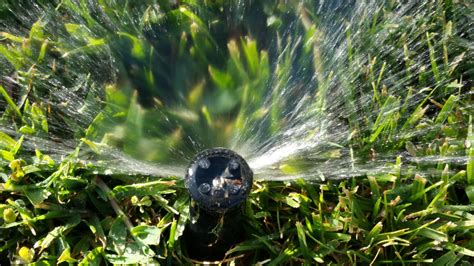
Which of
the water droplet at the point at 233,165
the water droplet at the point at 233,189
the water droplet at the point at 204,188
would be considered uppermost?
the water droplet at the point at 233,165

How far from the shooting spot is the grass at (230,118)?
189cm

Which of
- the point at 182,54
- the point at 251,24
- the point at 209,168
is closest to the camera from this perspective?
→ the point at 209,168

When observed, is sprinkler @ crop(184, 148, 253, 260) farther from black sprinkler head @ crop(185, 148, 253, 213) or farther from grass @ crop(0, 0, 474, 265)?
grass @ crop(0, 0, 474, 265)

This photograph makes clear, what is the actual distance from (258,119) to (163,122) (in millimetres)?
286

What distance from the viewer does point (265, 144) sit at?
2.05 m

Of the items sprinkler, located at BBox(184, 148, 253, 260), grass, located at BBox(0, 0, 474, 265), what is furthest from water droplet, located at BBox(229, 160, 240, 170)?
grass, located at BBox(0, 0, 474, 265)

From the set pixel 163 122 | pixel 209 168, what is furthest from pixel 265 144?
pixel 209 168

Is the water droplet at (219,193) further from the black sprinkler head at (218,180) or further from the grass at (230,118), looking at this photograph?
the grass at (230,118)

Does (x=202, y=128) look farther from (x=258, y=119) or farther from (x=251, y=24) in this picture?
(x=251, y=24)

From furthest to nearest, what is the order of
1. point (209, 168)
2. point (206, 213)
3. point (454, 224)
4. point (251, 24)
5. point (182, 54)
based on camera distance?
1. point (251, 24)
2. point (182, 54)
3. point (454, 224)
4. point (206, 213)
5. point (209, 168)

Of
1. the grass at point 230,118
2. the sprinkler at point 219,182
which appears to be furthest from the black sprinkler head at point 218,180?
the grass at point 230,118

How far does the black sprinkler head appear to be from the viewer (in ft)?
5.14

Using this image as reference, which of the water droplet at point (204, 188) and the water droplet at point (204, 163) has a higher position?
the water droplet at point (204, 163)

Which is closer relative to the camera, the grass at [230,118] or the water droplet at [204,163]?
the water droplet at [204,163]
